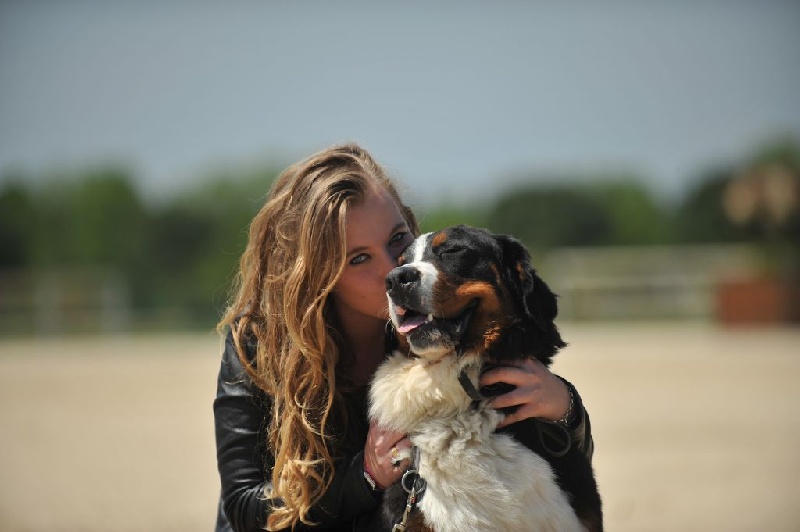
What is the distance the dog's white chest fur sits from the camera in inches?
121

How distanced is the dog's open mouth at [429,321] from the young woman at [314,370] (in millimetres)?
220

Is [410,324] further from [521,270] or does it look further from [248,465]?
[248,465]

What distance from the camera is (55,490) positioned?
763 centimetres

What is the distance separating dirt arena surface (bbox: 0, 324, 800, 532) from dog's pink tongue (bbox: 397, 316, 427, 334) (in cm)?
335

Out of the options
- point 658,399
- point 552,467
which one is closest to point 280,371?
point 552,467

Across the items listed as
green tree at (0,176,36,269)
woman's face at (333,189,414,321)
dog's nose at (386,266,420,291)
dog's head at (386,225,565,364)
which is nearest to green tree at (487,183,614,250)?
green tree at (0,176,36,269)

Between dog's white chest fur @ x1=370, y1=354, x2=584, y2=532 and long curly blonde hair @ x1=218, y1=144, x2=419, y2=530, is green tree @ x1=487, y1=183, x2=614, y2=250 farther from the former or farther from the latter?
dog's white chest fur @ x1=370, y1=354, x2=584, y2=532

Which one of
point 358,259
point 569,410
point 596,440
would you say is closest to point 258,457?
point 358,259

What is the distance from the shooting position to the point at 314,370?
3.54 metres

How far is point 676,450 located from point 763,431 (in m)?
1.38

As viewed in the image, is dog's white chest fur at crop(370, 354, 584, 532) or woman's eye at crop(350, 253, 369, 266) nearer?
dog's white chest fur at crop(370, 354, 584, 532)

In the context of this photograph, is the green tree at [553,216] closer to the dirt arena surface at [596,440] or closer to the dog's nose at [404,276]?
the dirt arena surface at [596,440]

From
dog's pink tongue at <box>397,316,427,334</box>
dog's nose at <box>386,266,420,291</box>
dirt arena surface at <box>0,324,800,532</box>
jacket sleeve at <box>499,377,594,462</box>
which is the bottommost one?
dirt arena surface at <box>0,324,800,532</box>

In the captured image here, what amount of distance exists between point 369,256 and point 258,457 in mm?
976
